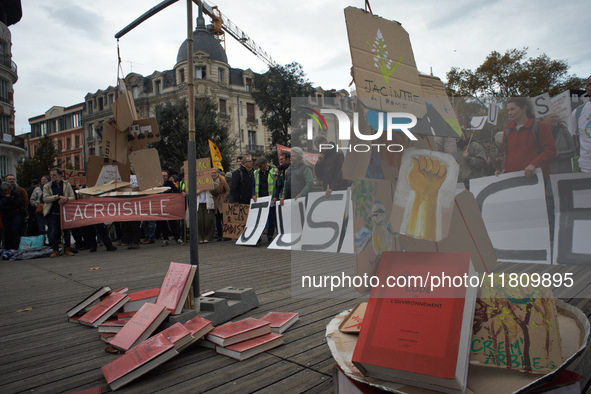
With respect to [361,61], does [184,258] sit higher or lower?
lower

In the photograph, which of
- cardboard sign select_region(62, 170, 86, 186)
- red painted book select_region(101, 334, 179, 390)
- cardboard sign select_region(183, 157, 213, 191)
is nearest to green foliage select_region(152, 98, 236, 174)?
cardboard sign select_region(62, 170, 86, 186)

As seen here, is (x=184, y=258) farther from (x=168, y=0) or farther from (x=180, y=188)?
(x=168, y=0)

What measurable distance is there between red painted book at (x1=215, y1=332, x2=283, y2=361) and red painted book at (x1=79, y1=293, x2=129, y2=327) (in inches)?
42.1

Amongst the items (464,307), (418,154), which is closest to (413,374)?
(464,307)

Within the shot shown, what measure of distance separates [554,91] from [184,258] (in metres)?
24.3

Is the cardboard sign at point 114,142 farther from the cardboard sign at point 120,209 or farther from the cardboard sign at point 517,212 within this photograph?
the cardboard sign at point 517,212

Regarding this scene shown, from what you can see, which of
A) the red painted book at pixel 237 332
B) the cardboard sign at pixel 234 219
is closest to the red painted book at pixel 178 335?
the red painted book at pixel 237 332

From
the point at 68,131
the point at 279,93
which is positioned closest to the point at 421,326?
the point at 279,93

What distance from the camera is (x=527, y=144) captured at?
12.1 ft

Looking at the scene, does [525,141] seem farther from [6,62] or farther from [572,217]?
[6,62]

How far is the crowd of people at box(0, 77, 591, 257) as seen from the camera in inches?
146

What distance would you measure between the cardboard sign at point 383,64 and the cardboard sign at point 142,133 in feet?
10.2

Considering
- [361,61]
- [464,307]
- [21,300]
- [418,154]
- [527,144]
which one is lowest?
[21,300]

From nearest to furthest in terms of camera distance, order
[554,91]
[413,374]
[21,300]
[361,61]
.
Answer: [413,374], [361,61], [21,300], [554,91]
